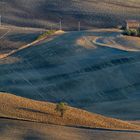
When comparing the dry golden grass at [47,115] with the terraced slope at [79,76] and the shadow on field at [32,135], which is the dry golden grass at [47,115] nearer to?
the shadow on field at [32,135]

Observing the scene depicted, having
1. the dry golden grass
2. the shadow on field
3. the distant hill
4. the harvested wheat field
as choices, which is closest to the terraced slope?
the dry golden grass

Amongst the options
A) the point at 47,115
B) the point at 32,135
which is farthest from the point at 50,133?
the point at 47,115

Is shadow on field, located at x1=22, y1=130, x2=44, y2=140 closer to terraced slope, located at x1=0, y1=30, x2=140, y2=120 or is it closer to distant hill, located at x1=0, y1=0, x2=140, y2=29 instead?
terraced slope, located at x1=0, y1=30, x2=140, y2=120

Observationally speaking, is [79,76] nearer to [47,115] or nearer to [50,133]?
[47,115]

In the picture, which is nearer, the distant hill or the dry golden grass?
the dry golden grass

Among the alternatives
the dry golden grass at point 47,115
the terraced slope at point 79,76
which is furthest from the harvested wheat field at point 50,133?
the terraced slope at point 79,76

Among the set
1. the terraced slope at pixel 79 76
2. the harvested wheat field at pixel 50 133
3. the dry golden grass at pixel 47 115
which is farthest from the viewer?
the terraced slope at pixel 79 76
